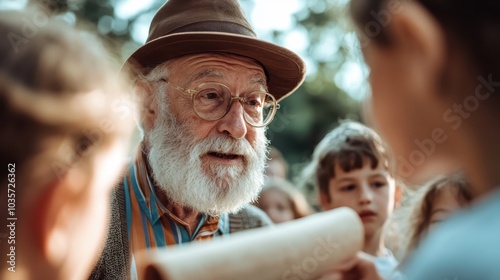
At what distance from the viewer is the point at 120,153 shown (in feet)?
5.62

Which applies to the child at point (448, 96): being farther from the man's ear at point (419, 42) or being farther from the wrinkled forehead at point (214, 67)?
the wrinkled forehead at point (214, 67)

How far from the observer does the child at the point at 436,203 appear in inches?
122

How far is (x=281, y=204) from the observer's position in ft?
17.4

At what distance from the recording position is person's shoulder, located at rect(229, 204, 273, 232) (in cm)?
320

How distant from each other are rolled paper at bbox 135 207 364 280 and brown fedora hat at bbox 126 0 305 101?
1375 millimetres

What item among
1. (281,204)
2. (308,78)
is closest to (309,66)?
(308,78)

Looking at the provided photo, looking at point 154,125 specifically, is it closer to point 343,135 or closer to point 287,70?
point 287,70

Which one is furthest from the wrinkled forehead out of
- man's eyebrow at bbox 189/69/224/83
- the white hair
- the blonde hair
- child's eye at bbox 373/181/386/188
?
the blonde hair

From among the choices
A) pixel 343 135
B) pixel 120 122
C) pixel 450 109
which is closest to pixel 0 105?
pixel 120 122

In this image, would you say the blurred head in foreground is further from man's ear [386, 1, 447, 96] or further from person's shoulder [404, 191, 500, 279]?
person's shoulder [404, 191, 500, 279]

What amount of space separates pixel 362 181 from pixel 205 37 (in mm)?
1300

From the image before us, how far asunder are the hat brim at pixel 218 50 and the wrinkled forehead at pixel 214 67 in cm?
3

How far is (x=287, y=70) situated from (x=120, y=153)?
1.76m

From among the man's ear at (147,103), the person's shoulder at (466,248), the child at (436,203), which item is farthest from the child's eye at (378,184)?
the person's shoulder at (466,248)
